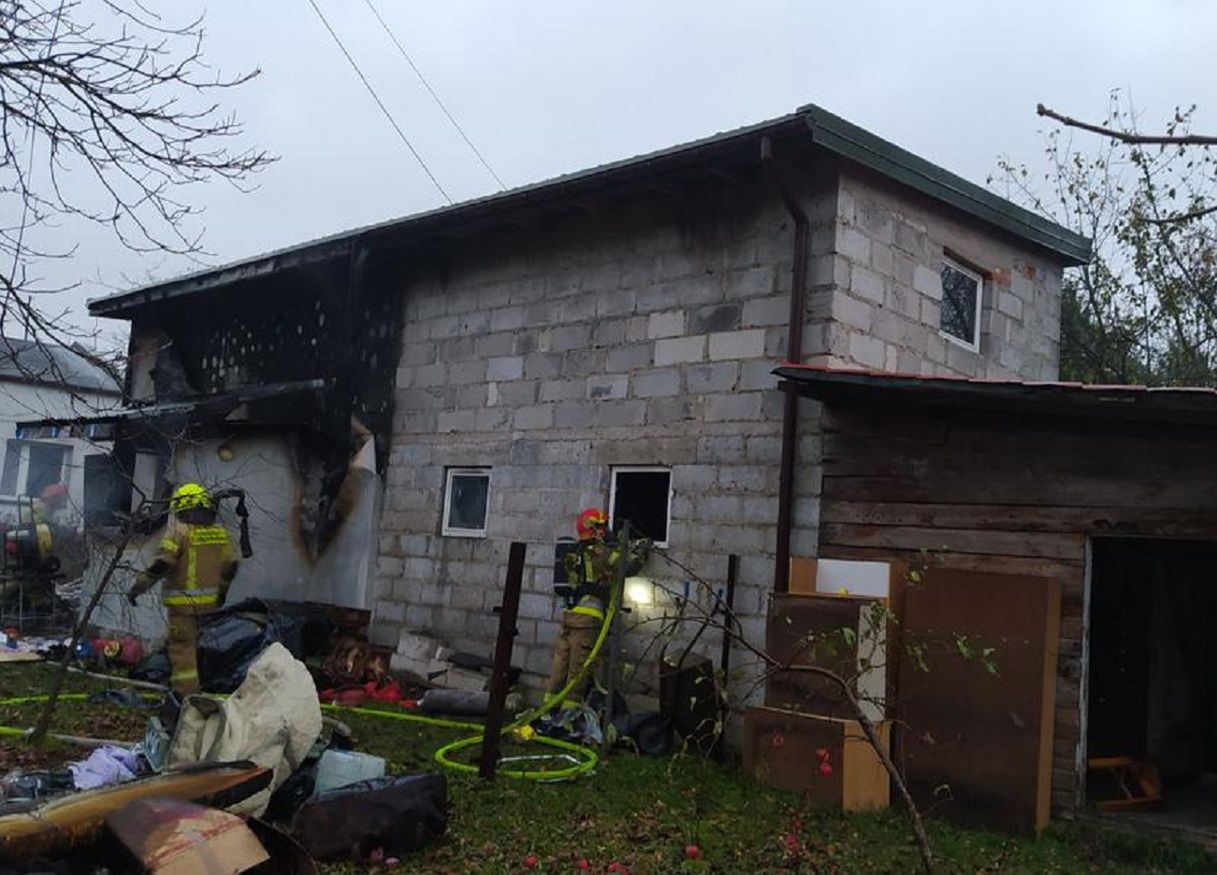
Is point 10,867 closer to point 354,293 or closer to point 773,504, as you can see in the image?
point 773,504

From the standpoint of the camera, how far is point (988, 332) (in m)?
9.88

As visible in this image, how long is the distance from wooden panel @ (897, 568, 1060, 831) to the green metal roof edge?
329 centimetres

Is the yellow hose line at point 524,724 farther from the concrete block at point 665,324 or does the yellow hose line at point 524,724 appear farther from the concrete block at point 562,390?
the concrete block at point 665,324

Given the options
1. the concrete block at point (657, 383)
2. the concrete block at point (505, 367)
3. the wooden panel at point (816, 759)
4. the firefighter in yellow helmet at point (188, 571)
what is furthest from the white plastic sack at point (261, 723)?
the concrete block at point (505, 367)

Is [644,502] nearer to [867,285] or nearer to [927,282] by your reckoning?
[867,285]

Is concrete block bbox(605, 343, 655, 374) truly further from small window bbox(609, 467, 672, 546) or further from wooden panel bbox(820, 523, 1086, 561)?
wooden panel bbox(820, 523, 1086, 561)

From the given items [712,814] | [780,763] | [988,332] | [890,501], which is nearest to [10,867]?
[712,814]

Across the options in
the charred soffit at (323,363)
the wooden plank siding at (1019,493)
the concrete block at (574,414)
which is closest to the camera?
the wooden plank siding at (1019,493)

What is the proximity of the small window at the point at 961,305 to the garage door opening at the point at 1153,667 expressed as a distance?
226 centimetres

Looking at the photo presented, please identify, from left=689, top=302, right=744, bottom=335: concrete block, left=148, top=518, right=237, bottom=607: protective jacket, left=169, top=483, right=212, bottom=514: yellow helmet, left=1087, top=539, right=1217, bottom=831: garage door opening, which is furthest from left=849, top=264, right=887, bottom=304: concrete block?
left=148, top=518, right=237, bottom=607: protective jacket

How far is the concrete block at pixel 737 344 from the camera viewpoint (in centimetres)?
856

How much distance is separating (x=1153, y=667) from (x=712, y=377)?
4508mm

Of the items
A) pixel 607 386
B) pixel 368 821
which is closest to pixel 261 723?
pixel 368 821

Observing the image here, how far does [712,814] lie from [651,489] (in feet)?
11.2
